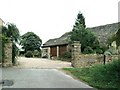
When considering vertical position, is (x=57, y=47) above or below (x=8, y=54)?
above

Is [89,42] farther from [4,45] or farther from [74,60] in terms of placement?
[4,45]

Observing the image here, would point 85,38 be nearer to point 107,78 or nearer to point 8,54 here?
point 8,54

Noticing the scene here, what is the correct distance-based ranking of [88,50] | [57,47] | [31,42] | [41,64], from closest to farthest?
1. [41,64]
2. [88,50]
3. [57,47]
4. [31,42]

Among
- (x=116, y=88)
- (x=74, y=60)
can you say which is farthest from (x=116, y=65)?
(x=74, y=60)

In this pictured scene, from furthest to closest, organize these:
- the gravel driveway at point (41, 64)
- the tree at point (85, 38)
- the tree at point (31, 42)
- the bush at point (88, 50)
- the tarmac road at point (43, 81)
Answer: the tree at point (31, 42), the tree at point (85, 38), the bush at point (88, 50), the gravel driveway at point (41, 64), the tarmac road at point (43, 81)

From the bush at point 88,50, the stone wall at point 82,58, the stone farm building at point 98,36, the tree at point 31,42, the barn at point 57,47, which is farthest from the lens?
the tree at point 31,42

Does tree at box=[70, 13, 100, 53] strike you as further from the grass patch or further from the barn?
the grass patch

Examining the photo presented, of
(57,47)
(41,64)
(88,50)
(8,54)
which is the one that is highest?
(57,47)

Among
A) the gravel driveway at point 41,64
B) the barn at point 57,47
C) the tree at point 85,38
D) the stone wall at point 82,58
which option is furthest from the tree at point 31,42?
the stone wall at point 82,58

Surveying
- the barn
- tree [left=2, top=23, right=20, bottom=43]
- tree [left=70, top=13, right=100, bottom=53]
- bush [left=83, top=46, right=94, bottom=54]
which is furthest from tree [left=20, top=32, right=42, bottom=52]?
tree [left=2, top=23, right=20, bottom=43]

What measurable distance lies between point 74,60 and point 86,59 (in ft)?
3.93

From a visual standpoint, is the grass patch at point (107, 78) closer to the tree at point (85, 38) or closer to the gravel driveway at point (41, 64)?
the gravel driveway at point (41, 64)

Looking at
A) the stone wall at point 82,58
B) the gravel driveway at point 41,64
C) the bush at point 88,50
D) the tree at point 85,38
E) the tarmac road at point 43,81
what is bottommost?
the tarmac road at point 43,81

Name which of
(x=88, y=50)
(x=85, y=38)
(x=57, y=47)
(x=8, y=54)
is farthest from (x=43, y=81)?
(x=57, y=47)
